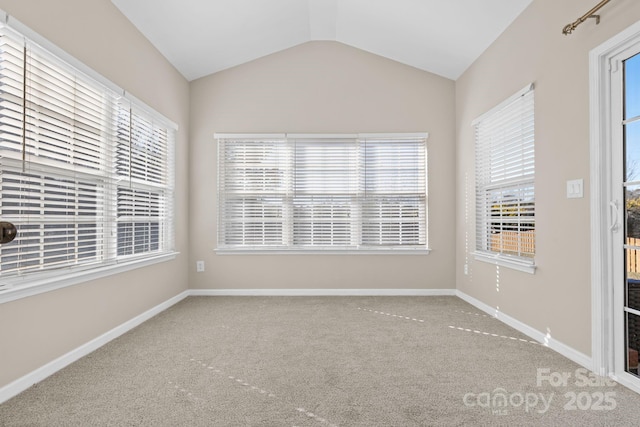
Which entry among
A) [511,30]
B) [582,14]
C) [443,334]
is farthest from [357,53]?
[443,334]

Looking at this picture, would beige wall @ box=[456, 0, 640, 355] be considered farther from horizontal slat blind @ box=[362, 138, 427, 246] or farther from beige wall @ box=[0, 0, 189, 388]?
beige wall @ box=[0, 0, 189, 388]

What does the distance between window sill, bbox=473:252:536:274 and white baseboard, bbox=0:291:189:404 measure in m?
3.44

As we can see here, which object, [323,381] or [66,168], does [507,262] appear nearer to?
[323,381]

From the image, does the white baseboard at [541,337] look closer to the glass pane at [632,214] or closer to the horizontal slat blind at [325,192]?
the glass pane at [632,214]

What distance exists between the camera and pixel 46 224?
218 centimetres

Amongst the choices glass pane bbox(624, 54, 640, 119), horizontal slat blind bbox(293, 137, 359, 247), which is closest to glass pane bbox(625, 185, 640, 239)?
glass pane bbox(624, 54, 640, 119)

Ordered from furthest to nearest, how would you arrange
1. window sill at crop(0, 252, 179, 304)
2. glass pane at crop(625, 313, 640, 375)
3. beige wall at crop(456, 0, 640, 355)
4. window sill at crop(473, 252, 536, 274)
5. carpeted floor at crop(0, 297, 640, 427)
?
window sill at crop(473, 252, 536, 274) < beige wall at crop(456, 0, 640, 355) < glass pane at crop(625, 313, 640, 375) < window sill at crop(0, 252, 179, 304) < carpeted floor at crop(0, 297, 640, 427)

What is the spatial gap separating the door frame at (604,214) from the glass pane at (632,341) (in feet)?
0.14

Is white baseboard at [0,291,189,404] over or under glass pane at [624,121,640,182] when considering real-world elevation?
under

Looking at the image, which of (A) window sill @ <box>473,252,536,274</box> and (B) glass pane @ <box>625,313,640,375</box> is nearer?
(B) glass pane @ <box>625,313,640,375</box>

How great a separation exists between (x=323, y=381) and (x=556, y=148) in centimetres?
234

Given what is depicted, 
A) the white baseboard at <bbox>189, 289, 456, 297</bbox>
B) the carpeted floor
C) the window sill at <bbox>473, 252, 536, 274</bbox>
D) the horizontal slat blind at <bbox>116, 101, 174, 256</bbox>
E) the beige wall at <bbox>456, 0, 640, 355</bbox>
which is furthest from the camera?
the white baseboard at <bbox>189, 289, 456, 297</bbox>

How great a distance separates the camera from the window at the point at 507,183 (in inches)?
114

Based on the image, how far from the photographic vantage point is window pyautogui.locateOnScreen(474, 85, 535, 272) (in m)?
2.91
